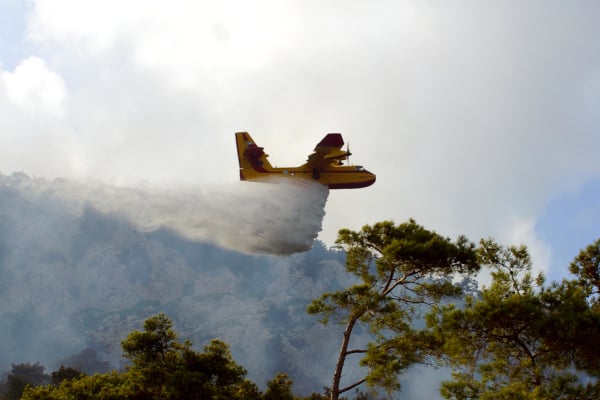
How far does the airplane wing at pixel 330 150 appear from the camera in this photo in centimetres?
3479

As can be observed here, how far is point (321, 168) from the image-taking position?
121 ft

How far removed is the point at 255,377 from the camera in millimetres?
131875

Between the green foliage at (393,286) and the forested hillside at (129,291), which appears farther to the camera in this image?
the forested hillside at (129,291)

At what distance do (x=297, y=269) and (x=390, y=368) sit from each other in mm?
146334

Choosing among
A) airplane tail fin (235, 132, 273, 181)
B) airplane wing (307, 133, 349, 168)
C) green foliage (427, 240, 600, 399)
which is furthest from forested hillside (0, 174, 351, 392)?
green foliage (427, 240, 600, 399)

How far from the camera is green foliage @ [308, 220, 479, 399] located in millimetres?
19922

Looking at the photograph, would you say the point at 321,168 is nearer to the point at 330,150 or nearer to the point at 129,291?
the point at 330,150

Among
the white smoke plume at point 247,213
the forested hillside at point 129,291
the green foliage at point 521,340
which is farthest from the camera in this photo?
the forested hillside at point 129,291

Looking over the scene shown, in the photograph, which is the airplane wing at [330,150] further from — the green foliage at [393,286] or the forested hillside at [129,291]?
the forested hillside at [129,291]

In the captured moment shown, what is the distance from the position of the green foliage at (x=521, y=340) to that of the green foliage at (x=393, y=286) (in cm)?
186

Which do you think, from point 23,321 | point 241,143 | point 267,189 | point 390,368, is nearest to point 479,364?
point 390,368

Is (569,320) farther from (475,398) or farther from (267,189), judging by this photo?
(267,189)

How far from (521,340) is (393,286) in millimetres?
4632

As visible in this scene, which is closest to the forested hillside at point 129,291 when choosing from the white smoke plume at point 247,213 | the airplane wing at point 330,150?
the white smoke plume at point 247,213
